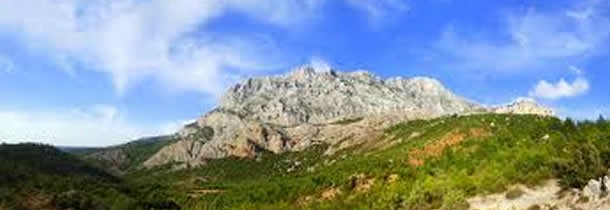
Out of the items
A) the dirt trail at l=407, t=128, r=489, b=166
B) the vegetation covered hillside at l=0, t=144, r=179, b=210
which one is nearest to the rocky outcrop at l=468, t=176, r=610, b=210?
the dirt trail at l=407, t=128, r=489, b=166

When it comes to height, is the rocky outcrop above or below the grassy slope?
below

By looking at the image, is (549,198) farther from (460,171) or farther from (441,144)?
(441,144)

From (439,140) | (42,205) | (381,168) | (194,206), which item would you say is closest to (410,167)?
(381,168)

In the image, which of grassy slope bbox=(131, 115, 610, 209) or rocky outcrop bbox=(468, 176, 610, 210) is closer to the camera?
rocky outcrop bbox=(468, 176, 610, 210)

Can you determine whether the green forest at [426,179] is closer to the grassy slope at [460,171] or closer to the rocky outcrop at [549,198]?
the grassy slope at [460,171]

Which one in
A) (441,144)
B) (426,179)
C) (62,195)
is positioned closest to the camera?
(426,179)

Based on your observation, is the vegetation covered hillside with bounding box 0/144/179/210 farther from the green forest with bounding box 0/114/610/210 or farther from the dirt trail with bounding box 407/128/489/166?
the dirt trail with bounding box 407/128/489/166

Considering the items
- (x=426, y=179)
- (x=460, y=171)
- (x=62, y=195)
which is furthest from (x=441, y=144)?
(x=62, y=195)

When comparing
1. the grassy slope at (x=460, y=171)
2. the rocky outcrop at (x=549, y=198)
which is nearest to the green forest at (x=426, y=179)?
the grassy slope at (x=460, y=171)

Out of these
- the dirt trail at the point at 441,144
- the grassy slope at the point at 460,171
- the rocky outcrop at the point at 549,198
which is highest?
the dirt trail at the point at 441,144

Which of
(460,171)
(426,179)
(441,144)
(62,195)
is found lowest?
(426,179)

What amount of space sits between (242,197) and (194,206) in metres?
10.4

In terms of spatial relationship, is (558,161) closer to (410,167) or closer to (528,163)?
(528,163)

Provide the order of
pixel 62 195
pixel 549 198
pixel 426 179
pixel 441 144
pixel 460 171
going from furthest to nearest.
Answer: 1. pixel 441 144
2. pixel 62 195
3. pixel 426 179
4. pixel 460 171
5. pixel 549 198
